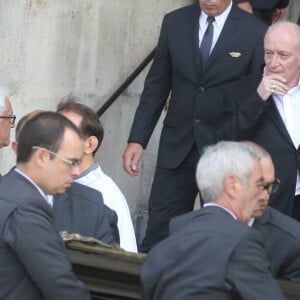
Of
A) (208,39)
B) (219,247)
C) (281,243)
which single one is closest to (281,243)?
(281,243)

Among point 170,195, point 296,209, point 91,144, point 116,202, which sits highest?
point 91,144

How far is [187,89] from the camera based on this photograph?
810 centimetres

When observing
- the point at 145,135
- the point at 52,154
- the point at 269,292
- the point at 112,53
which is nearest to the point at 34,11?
the point at 112,53

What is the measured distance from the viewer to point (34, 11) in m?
9.22

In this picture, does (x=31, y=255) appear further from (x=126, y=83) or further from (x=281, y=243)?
(x=126, y=83)

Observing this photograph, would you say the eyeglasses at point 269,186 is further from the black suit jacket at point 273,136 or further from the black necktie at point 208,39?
the black necktie at point 208,39

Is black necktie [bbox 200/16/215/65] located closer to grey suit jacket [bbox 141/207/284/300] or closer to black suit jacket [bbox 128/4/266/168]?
black suit jacket [bbox 128/4/266/168]

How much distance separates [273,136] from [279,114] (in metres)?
0.13

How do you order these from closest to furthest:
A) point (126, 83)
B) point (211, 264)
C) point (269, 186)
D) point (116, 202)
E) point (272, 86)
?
point (211, 264) < point (269, 186) < point (116, 202) < point (272, 86) < point (126, 83)

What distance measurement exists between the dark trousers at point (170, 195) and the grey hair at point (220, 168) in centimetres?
251

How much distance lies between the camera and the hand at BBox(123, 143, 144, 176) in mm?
8219

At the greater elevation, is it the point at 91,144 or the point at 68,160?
the point at 68,160

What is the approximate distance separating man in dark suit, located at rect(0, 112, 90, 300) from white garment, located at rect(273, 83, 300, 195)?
6.67 ft

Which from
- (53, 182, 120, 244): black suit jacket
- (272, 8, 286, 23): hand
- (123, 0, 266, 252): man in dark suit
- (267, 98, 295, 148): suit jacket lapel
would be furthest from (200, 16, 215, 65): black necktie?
(53, 182, 120, 244): black suit jacket
